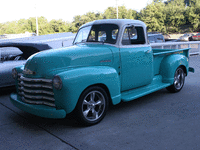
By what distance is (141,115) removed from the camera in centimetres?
476

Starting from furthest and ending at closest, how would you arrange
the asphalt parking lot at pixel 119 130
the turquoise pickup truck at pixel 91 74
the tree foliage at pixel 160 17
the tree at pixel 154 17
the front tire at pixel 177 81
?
1. the tree foliage at pixel 160 17
2. the tree at pixel 154 17
3. the front tire at pixel 177 81
4. the turquoise pickup truck at pixel 91 74
5. the asphalt parking lot at pixel 119 130

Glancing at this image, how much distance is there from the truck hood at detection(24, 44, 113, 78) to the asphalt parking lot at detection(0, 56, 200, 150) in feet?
3.28

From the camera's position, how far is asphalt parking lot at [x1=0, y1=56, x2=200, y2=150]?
3.49 meters

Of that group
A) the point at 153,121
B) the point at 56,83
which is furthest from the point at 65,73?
the point at 153,121

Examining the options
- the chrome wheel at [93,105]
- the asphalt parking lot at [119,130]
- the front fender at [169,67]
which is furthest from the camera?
the front fender at [169,67]

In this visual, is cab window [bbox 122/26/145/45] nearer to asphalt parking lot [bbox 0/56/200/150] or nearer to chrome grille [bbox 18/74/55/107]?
asphalt parking lot [bbox 0/56/200/150]

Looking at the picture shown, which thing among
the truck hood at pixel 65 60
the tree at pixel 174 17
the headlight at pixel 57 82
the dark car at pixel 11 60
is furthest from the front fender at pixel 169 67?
the tree at pixel 174 17

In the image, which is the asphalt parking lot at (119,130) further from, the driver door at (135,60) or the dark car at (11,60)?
the dark car at (11,60)

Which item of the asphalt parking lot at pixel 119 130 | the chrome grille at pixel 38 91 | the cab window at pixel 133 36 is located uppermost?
the cab window at pixel 133 36

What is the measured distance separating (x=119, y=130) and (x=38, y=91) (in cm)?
154

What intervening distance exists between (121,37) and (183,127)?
2.23 metres

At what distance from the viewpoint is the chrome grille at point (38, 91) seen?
12.8ft

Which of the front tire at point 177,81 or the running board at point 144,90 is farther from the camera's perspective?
the front tire at point 177,81

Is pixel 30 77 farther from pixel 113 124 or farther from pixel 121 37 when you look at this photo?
pixel 121 37
